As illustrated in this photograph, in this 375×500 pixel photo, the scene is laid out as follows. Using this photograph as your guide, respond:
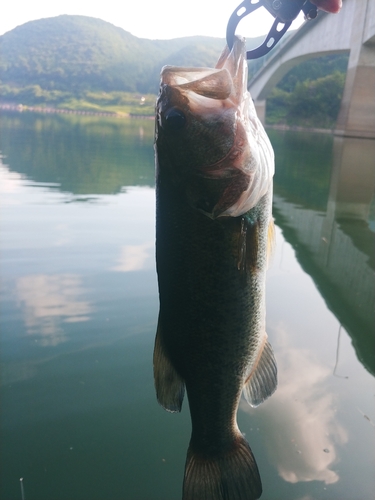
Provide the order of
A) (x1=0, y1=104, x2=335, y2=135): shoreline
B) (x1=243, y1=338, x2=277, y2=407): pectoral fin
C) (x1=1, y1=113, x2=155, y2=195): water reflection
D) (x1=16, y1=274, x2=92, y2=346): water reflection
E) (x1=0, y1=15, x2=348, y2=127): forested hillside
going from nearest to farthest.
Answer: (x1=243, y1=338, x2=277, y2=407): pectoral fin → (x1=16, y1=274, x2=92, y2=346): water reflection → (x1=1, y1=113, x2=155, y2=195): water reflection → (x1=0, y1=104, x2=335, y2=135): shoreline → (x1=0, y1=15, x2=348, y2=127): forested hillside

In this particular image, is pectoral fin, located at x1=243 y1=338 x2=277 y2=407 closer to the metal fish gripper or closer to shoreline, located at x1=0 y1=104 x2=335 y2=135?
the metal fish gripper

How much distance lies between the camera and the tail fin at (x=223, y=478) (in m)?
1.95

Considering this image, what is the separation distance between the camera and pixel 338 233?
31.0ft

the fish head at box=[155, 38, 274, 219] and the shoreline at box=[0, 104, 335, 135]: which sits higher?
the fish head at box=[155, 38, 274, 219]

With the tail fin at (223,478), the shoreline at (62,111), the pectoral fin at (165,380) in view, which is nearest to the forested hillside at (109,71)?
the shoreline at (62,111)

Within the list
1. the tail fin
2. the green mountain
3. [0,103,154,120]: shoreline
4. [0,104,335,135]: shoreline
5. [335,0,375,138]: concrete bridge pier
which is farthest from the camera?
the green mountain

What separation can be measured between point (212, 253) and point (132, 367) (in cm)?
281

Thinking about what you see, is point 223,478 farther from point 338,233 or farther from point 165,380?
point 338,233

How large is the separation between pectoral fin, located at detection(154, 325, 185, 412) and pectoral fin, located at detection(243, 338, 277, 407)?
35 centimetres

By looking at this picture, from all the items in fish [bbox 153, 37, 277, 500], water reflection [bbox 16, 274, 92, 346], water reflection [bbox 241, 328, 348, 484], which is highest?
fish [bbox 153, 37, 277, 500]

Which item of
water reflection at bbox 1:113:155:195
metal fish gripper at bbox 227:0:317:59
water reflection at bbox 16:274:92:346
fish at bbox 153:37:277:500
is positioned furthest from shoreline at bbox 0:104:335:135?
fish at bbox 153:37:277:500

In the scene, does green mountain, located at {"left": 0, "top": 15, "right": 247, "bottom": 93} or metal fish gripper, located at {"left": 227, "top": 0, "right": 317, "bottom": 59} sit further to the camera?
green mountain, located at {"left": 0, "top": 15, "right": 247, "bottom": 93}

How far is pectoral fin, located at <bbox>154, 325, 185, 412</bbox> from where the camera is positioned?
2020mm

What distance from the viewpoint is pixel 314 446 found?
347 centimetres
